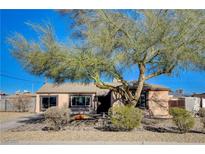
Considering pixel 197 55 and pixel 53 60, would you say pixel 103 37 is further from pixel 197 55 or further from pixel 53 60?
pixel 197 55

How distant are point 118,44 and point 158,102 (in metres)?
9.83

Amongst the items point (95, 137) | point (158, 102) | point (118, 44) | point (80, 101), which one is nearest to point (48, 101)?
point (80, 101)

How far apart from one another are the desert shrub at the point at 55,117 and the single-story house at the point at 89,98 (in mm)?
8135

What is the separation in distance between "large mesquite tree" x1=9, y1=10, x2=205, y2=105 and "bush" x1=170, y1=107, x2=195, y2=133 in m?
1.83

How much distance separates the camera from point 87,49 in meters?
12.3

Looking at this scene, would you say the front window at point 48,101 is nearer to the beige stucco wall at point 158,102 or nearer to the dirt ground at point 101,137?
the beige stucco wall at point 158,102

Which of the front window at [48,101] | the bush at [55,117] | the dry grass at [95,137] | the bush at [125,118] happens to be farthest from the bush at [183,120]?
the front window at [48,101]

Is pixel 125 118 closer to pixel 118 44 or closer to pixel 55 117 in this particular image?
pixel 55 117

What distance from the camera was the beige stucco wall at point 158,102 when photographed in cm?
2114

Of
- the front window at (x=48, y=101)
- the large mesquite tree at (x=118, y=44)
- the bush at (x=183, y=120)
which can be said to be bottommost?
the bush at (x=183, y=120)

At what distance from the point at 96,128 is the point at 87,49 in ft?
10.4

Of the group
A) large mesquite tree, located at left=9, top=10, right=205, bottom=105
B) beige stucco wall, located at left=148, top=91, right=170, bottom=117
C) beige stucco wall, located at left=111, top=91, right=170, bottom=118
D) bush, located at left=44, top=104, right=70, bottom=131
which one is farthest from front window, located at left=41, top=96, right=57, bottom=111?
bush, located at left=44, top=104, right=70, bottom=131

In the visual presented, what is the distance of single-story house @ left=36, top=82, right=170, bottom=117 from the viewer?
834 inches
